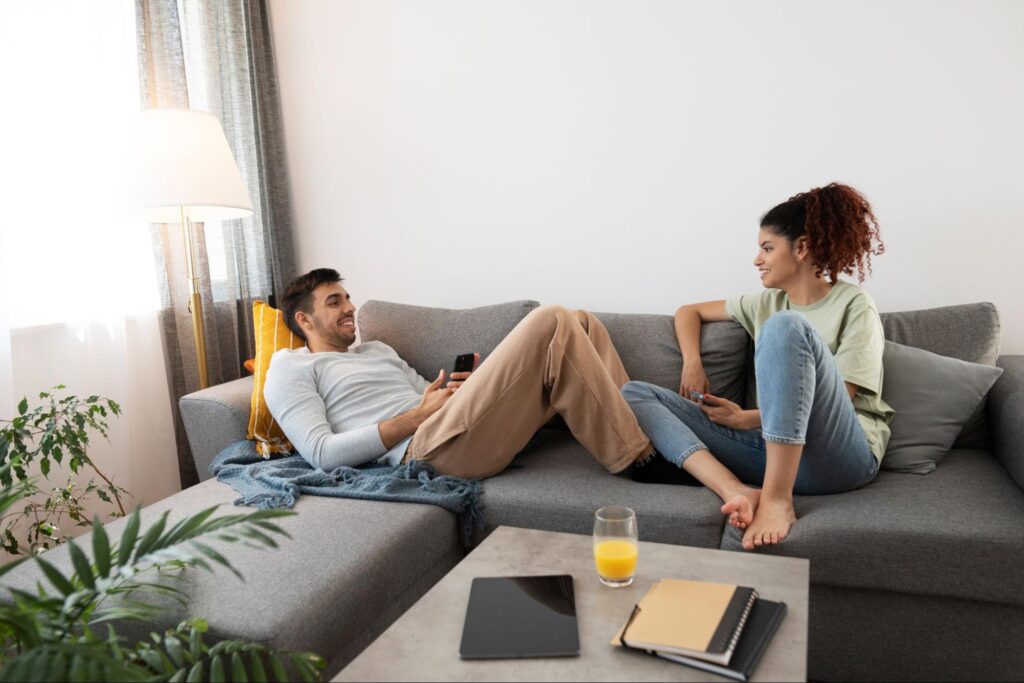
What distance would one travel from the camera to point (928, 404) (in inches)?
74.7

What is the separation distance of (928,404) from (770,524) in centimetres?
65

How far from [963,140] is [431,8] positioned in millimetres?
1850

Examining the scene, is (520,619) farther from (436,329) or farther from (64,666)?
(436,329)

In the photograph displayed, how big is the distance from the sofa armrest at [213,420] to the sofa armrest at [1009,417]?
6.42 ft

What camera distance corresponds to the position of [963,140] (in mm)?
2252

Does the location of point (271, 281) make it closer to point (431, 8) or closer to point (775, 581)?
point (431, 8)

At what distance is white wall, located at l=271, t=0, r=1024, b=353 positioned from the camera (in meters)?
2.27

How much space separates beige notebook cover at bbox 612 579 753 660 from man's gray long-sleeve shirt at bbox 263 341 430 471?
1003 millimetres

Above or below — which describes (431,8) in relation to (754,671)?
above

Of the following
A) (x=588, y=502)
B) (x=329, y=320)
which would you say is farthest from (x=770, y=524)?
(x=329, y=320)

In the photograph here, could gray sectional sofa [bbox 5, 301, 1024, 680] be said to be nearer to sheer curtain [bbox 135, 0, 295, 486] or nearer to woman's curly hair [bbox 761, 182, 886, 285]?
woman's curly hair [bbox 761, 182, 886, 285]

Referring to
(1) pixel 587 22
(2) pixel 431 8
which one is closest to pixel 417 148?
(2) pixel 431 8

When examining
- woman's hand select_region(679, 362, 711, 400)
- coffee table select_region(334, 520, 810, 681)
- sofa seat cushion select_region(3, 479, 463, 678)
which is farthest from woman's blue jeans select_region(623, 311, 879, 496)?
sofa seat cushion select_region(3, 479, 463, 678)

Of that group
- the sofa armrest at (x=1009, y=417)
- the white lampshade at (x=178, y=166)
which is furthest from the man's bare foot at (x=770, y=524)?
the white lampshade at (x=178, y=166)
